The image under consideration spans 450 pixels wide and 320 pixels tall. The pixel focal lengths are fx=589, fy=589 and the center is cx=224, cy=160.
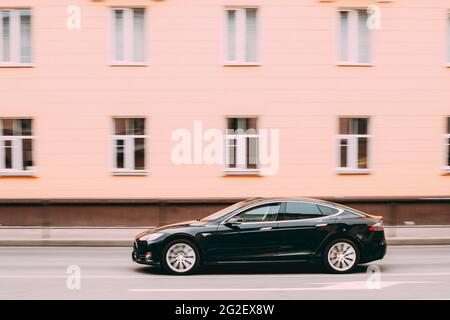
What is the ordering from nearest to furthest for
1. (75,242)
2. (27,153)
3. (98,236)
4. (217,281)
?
(217,281) → (75,242) → (98,236) → (27,153)

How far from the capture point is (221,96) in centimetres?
1845

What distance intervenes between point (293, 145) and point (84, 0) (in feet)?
25.9

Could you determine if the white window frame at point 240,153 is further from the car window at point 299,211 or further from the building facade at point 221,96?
the car window at point 299,211

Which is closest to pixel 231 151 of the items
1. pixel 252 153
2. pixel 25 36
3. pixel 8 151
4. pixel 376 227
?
pixel 252 153

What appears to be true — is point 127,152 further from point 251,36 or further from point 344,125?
point 344,125

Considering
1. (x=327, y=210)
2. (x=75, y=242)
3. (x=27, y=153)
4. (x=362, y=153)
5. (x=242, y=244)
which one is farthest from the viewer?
(x=362, y=153)

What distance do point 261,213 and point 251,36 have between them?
9.27 metres

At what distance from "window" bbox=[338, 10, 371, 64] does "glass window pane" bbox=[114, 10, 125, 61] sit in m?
6.83

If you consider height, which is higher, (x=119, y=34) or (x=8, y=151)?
(x=119, y=34)

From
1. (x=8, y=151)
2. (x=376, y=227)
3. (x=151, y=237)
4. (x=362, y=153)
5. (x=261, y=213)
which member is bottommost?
(x=151, y=237)

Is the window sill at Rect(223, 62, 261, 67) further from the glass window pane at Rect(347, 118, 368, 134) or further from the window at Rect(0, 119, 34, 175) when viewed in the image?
the window at Rect(0, 119, 34, 175)

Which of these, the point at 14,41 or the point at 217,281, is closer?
the point at 217,281

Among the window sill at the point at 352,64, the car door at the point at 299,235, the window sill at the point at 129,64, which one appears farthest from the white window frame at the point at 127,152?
the car door at the point at 299,235

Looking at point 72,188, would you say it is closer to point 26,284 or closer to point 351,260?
point 26,284
